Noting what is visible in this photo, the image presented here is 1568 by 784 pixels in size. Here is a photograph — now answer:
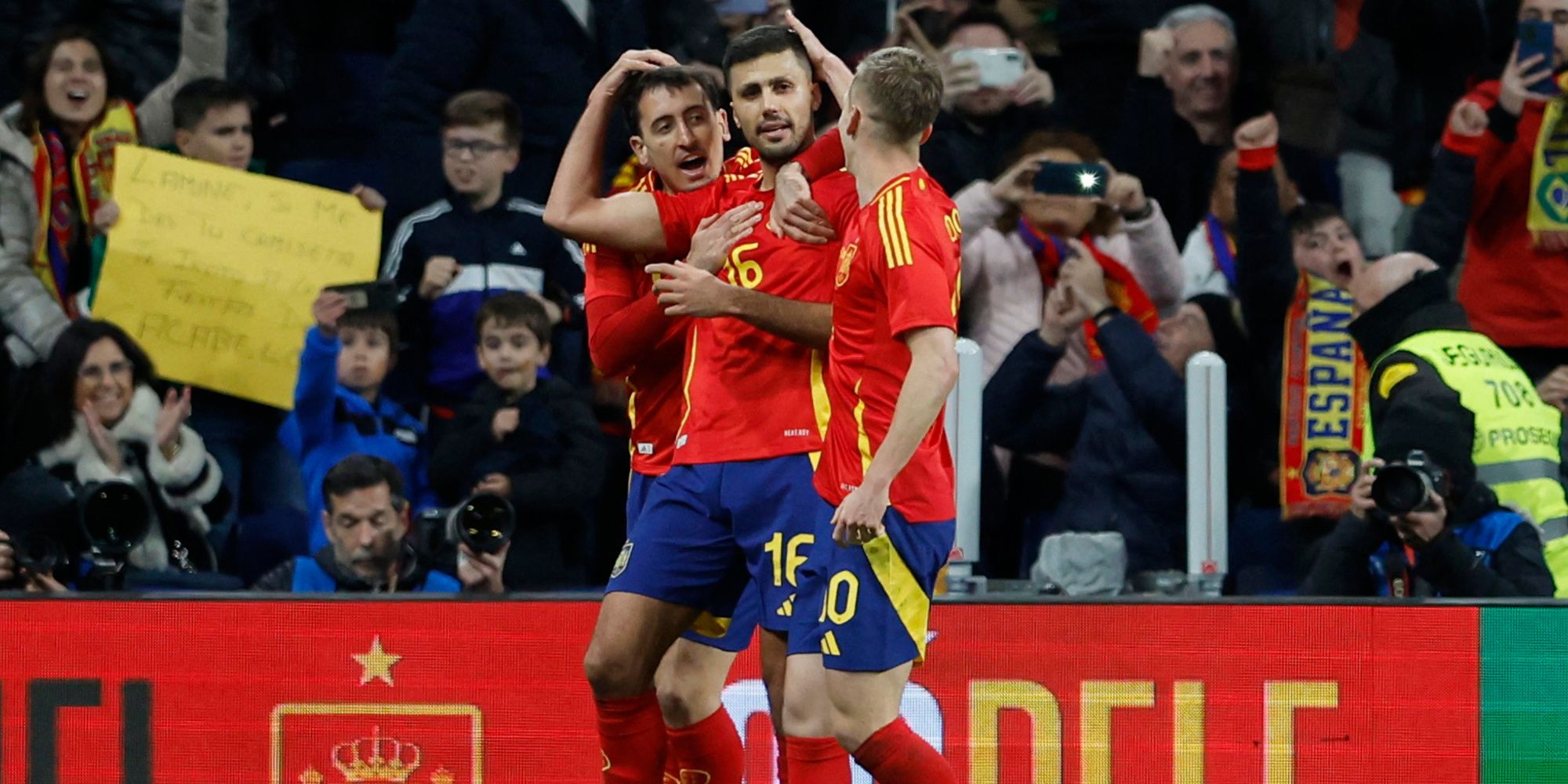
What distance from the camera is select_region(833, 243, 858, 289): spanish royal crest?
15.7 ft

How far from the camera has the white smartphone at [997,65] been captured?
26.3 feet

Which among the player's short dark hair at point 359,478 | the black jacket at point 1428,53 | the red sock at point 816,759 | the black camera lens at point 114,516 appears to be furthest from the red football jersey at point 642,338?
the black jacket at point 1428,53

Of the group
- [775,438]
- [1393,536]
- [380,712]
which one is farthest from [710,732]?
[1393,536]

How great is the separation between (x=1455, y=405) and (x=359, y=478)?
347 cm

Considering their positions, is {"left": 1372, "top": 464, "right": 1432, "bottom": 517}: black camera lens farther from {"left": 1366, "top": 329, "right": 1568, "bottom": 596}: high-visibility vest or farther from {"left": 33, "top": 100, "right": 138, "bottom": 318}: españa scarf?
{"left": 33, "top": 100, "right": 138, "bottom": 318}: españa scarf

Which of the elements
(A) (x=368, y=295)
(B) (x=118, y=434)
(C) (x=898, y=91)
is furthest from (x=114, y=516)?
(C) (x=898, y=91)

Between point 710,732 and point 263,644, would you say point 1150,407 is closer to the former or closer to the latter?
point 710,732

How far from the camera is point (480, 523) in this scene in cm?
634

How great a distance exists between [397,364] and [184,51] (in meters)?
1.48

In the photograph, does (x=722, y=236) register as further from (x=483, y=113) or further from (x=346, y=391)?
(x=483, y=113)

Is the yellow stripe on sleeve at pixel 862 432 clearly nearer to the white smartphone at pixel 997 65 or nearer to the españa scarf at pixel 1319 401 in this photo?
the españa scarf at pixel 1319 401

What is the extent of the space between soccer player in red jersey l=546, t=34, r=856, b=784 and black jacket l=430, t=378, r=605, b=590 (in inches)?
84.2

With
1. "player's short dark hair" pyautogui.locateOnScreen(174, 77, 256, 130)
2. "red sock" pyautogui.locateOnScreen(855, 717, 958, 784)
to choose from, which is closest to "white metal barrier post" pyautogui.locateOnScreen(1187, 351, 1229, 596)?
"red sock" pyautogui.locateOnScreen(855, 717, 958, 784)

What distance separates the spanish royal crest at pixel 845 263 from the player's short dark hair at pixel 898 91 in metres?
0.26
